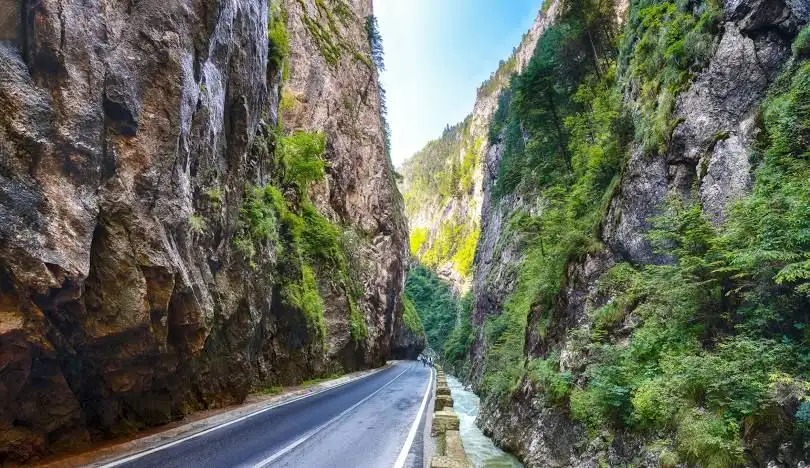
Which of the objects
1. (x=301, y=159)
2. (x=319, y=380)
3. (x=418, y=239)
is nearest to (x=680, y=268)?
(x=301, y=159)

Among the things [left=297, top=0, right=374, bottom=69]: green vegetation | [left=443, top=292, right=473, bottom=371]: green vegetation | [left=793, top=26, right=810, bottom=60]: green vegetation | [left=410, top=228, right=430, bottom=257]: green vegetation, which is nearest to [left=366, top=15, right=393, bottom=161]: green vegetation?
[left=297, top=0, right=374, bottom=69]: green vegetation

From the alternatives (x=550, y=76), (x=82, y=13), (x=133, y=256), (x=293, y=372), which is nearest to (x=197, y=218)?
(x=133, y=256)

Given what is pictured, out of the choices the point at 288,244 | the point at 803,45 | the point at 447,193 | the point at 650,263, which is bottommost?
the point at 650,263

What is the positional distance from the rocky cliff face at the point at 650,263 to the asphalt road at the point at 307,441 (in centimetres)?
345

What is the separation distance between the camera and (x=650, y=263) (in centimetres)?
1143

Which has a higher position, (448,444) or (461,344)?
(448,444)

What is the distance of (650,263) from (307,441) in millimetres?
9731

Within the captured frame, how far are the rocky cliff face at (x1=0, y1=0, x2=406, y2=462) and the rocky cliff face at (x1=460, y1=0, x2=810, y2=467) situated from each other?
8766 mm

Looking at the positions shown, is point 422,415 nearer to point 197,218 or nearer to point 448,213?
point 197,218

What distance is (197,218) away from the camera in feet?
32.1

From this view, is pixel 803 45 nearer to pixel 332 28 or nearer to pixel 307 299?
pixel 307 299

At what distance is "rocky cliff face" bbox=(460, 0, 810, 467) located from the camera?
638 cm

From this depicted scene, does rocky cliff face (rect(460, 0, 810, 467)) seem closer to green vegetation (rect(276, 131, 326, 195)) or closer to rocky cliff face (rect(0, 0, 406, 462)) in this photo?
rocky cliff face (rect(0, 0, 406, 462))

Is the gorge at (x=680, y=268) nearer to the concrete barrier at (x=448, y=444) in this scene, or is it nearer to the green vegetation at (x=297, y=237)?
the concrete barrier at (x=448, y=444)
